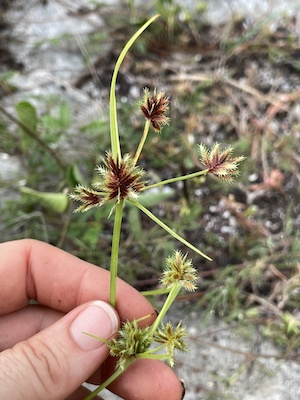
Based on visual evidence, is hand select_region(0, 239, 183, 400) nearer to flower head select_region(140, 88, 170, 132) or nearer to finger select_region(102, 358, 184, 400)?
finger select_region(102, 358, 184, 400)

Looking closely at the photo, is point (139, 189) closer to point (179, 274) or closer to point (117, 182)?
point (117, 182)

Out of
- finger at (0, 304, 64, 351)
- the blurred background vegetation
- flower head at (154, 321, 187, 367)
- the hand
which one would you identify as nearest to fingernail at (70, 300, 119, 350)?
the hand

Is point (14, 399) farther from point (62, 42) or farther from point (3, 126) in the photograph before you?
point (62, 42)

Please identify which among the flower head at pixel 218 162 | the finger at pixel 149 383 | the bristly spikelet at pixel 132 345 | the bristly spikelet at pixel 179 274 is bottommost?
the finger at pixel 149 383

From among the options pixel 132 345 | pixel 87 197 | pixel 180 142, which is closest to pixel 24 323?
pixel 132 345

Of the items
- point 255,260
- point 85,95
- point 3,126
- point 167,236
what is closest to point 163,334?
point 167,236

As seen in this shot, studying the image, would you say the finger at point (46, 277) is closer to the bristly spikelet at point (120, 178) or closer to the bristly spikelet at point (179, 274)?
the bristly spikelet at point (179, 274)

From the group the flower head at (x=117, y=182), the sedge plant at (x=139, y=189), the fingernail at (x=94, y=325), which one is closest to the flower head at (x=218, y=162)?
the sedge plant at (x=139, y=189)

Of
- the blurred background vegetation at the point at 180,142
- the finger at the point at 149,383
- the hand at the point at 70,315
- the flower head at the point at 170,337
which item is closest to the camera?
the flower head at the point at 170,337
